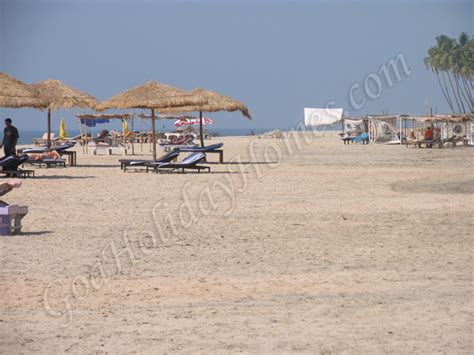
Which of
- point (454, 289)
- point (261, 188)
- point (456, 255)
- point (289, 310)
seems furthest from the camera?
point (261, 188)

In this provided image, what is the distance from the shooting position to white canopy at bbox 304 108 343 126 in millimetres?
62125

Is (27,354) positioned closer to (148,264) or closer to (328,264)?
(148,264)

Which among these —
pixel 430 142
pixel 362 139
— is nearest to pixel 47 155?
pixel 430 142

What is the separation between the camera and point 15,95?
19.3m

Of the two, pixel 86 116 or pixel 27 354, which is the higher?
pixel 86 116

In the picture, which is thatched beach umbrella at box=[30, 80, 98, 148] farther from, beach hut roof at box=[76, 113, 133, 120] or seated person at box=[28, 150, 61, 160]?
beach hut roof at box=[76, 113, 133, 120]

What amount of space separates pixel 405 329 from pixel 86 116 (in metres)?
26.8

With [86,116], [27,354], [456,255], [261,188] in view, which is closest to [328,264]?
[456,255]

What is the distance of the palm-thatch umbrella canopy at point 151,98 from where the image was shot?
21.1m

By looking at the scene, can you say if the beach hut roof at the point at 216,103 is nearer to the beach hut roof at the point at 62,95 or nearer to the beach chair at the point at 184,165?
the beach hut roof at the point at 62,95

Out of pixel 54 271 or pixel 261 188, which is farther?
pixel 261 188

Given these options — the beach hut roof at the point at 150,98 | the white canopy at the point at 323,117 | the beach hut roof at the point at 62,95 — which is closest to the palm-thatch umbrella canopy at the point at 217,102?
the beach hut roof at the point at 150,98

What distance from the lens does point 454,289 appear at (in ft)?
21.2

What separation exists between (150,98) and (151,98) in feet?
0.10
